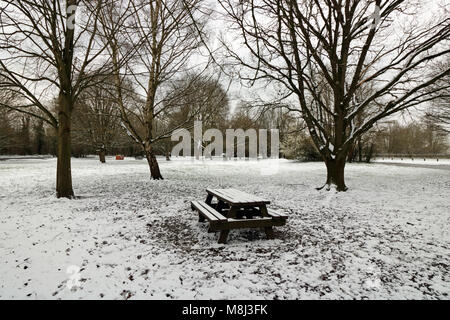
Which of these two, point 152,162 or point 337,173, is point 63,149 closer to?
point 152,162

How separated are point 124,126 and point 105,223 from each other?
8309mm

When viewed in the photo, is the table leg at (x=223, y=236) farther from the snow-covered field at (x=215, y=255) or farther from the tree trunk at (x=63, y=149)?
the tree trunk at (x=63, y=149)

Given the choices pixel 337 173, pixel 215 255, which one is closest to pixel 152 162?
pixel 337 173

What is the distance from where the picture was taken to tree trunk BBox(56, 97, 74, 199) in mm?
7914

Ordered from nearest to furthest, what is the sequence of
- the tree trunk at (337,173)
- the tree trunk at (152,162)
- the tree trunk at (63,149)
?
the tree trunk at (63,149), the tree trunk at (337,173), the tree trunk at (152,162)

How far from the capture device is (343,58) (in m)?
9.66

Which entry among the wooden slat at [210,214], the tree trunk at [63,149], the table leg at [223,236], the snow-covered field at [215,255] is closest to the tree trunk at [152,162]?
the tree trunk at [63,149]

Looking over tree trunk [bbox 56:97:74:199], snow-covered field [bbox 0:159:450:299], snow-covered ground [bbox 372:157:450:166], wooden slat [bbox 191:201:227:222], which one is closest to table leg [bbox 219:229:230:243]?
snow-covered field [bbox 0:159:450:299]

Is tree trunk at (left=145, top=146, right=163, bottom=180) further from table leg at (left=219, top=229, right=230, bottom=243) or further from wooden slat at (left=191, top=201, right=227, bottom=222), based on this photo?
table leg at (left=219, top=229, right=230, bottom=243)

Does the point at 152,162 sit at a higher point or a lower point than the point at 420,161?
higher

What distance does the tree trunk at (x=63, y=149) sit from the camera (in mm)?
7914

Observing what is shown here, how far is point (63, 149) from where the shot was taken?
802 centimetres
